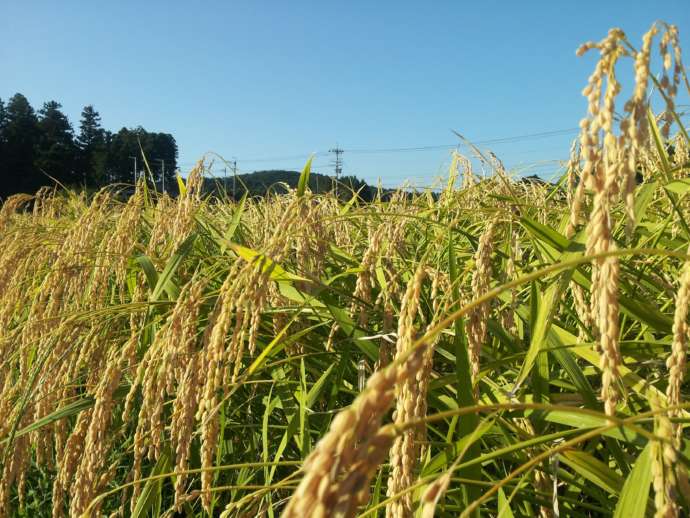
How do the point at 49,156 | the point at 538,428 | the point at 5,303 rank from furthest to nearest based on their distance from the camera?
the point at 49,156 < the point at 5,303 < the point at 538,428

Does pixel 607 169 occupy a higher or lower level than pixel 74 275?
higher

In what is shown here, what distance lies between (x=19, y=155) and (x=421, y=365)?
213 ft

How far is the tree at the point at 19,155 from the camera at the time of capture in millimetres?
56094

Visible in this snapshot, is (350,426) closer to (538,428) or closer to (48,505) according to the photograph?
(538,428)

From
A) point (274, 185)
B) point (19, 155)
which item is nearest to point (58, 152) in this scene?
point (19, 155)

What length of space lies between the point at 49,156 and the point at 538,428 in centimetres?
5884

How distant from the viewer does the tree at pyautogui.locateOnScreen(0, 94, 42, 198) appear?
5609 centimetres

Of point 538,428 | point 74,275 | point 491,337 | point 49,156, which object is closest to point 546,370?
point 538,428

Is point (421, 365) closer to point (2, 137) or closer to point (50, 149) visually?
point (50, 149)

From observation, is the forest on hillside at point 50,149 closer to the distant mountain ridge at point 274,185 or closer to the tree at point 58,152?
the tree at point 58,152

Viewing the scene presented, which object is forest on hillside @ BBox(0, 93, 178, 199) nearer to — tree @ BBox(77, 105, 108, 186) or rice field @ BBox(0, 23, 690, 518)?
tree @ BBox(77, 105, 108, 186)

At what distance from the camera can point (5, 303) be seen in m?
2.39

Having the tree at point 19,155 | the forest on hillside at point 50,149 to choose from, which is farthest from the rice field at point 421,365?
the tree at point 19,155

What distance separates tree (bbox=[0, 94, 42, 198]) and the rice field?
196ft
